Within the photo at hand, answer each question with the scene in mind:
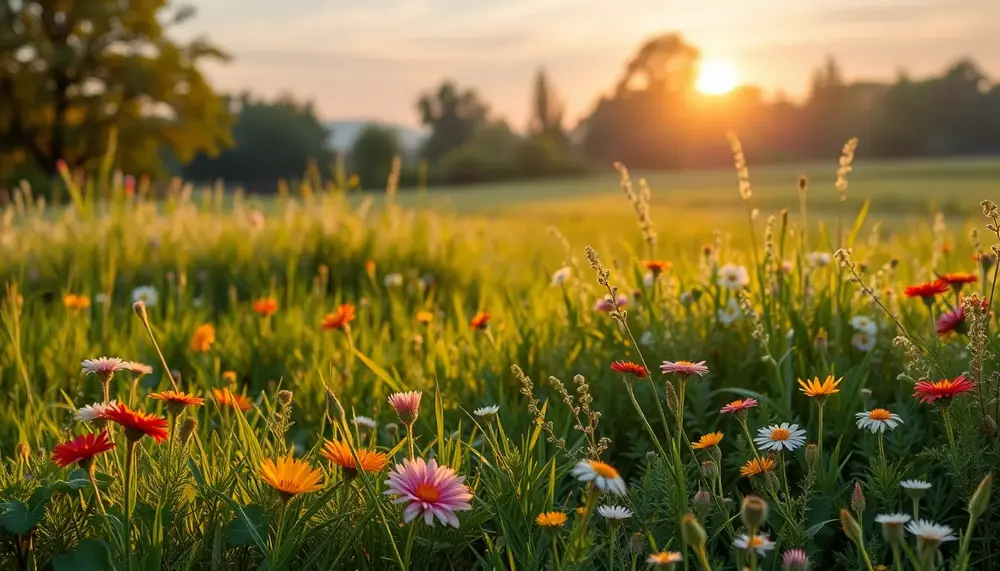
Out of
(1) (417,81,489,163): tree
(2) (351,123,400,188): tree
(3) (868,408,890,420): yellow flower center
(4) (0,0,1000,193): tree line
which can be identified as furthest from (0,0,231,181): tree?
(1) (417,81,489,163): tree

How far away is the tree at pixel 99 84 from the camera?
24.2m

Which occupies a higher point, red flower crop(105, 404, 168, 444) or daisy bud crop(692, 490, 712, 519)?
red flower crop(105, 404, 168, 444)

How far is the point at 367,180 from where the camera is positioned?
43.5 m

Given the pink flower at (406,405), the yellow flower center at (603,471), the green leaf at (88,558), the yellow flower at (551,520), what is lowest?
the green leaf at (88,558)

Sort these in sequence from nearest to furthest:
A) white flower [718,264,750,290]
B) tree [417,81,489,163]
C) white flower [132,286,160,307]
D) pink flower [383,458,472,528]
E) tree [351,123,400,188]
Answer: pink flower [383,458,472,528] → white flower [718,264,750,290] → white flower [132,286,160,307] → tree [351,123,400,188] → tree [417,81,489,163]

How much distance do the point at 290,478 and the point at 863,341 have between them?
1699 millimetres

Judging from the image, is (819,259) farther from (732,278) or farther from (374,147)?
(374,147)

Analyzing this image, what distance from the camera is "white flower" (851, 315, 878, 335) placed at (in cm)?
229

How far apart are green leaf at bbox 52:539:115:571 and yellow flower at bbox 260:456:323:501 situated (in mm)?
366

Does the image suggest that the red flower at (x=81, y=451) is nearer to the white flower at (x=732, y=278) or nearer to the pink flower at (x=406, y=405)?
the pink flower at (x=406, y=405)

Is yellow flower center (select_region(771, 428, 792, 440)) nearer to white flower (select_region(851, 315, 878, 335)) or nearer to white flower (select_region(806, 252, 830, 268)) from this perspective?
white flower (select_region(851, 315, 878, 335))

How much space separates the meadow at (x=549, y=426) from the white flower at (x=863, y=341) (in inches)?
1.4

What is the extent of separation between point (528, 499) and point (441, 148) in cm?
6666

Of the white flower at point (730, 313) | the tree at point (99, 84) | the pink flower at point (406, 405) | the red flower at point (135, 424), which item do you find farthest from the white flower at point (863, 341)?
the tree at point (99, 84)
